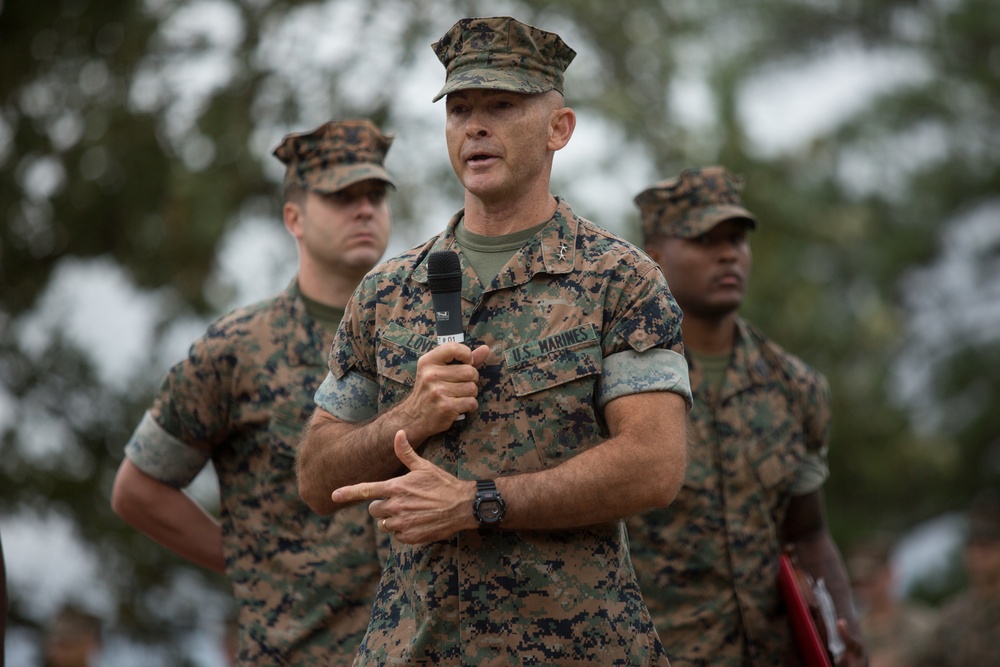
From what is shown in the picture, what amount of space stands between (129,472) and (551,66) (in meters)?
2.78

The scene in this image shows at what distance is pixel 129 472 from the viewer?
19.9 ft

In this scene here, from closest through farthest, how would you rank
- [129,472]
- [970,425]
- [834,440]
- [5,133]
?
[129,472], [5,133], [834,440], [970,425]

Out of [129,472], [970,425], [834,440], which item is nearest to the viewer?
[129,472]

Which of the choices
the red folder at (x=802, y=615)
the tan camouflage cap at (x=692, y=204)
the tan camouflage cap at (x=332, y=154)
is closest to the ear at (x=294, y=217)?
the tan camouflage cap at (x=332, y=154)

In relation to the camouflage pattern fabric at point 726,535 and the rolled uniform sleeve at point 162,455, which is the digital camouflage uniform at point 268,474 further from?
the camouflage pattern fabric at point 726,535

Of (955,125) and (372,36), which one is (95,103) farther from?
(955,125)

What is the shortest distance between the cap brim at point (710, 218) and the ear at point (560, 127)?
2.27 meters

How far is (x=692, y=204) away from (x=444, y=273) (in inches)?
112

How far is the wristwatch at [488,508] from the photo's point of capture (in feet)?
12.6

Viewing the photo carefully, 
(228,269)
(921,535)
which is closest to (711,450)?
(228,269)

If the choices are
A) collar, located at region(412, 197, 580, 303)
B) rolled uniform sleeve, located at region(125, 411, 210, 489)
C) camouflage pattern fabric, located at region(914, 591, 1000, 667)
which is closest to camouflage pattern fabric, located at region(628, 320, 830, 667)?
rolled uniform sleeve, located at region(125, 411, 210, 489)

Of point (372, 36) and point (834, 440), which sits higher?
point (372, 36)

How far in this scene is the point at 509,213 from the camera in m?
4.30

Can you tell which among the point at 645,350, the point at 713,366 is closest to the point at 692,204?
the point at 713,366
